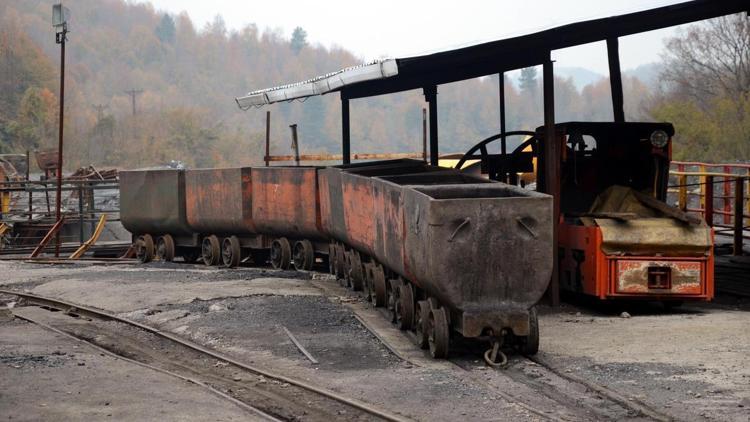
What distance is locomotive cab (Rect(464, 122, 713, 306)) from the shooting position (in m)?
14.9

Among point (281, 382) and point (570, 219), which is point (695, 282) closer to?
point (570, 219)

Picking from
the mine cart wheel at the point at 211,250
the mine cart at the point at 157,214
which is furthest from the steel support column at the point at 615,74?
the mine cart at the point at 157,214

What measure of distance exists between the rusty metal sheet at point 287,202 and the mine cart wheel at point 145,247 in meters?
4.54

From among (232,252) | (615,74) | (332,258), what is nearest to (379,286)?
(332,258)

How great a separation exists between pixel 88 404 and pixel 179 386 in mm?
1109

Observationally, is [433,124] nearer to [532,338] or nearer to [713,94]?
[532,338]

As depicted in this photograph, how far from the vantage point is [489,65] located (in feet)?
71.2

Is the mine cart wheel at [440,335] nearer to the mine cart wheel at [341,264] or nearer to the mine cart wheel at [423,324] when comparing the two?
the mine cart wheel at [423,324]

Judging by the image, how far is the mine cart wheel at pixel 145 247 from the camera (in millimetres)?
27797

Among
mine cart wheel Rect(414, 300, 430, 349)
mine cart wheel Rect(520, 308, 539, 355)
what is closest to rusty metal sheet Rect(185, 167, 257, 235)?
mine cart wheel Rect(414, 300, 430, 349)

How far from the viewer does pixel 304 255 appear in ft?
76.2

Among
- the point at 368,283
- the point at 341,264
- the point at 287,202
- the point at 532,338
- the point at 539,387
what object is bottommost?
the point at 539,387

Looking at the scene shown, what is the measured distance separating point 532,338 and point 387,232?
3.09 meters

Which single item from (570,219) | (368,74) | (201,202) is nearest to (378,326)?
(570,219)
